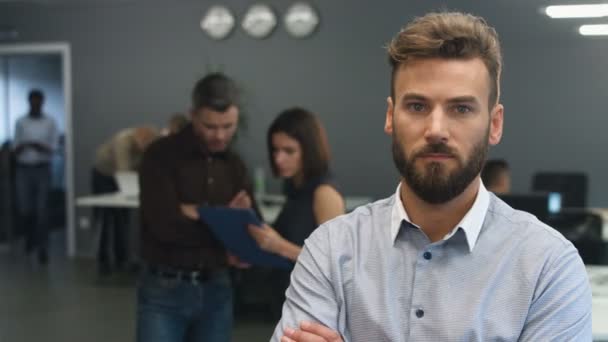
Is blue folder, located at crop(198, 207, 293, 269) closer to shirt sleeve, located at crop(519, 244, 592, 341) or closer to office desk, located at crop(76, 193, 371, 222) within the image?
office desk, located at crop(76, 193, 371, 222)

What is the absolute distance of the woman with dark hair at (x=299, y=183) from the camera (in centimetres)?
210

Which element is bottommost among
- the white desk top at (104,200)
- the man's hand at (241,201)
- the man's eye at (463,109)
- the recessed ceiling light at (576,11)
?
the white desk top at (104,200)

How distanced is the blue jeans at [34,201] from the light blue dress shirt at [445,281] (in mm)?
3207

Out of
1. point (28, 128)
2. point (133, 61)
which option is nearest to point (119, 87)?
point (133, 61)

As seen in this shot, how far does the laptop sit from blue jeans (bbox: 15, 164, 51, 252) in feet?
2.87

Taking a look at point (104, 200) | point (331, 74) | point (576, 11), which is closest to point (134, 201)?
point (104, 200)

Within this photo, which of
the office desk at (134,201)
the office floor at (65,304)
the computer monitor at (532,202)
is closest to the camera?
the computer monitor at (532,202)

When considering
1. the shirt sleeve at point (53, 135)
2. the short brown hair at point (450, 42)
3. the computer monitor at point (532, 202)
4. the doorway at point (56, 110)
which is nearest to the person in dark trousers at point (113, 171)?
the doorway at point (56, 110)

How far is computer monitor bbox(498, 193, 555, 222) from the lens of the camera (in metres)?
2.55

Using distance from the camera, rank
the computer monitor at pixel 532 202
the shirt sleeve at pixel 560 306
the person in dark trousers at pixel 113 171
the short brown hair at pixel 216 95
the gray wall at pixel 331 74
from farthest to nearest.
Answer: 1. the person in dark trousers at pixel 113 171
2. the gray wall at pixel 331 74
3. the computer monitor at pixel 532 202
4. the short brown hair at pixel 216 95
5. the shirt sleeve at pixel 560 306

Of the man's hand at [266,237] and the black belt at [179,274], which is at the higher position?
the man's hand at [266,237]

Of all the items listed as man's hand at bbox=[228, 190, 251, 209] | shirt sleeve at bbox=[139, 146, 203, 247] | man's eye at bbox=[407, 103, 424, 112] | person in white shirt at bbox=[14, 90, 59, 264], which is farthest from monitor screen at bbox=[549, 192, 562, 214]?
person in white shirt at bbox=[14, 90, 59, 264]

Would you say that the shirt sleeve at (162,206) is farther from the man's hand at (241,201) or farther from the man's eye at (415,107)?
the man's eye at (415,107)

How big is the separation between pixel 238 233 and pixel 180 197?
0.23m
